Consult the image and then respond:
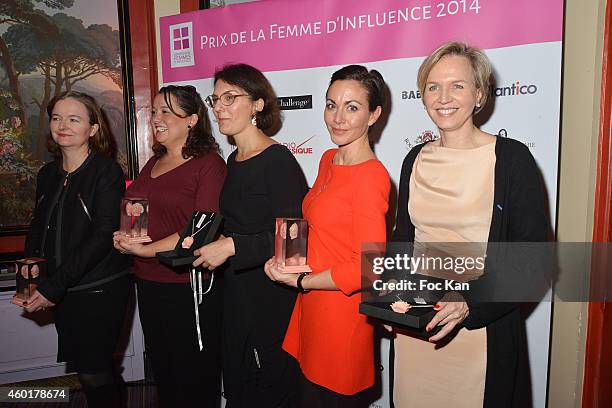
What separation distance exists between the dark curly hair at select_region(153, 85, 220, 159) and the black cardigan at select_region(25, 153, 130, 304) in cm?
46

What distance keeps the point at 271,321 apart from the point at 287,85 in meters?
1.56

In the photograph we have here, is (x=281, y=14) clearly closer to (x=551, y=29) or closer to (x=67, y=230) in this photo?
(x=551, y=29)

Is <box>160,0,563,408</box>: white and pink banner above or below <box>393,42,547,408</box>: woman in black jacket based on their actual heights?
above

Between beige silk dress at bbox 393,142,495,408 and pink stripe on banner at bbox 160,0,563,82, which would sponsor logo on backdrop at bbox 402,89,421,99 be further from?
beige silk dress at bbox 393,142,495,408

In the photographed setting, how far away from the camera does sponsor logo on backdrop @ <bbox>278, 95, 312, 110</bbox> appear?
2.91m

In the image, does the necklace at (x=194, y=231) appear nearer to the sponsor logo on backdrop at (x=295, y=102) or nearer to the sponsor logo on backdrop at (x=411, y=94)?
the sponsor logo on backdrop at (x=295, y=102)

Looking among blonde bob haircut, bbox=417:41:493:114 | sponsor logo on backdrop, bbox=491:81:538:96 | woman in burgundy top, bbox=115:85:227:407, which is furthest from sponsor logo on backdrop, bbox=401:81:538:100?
woman in burgundy top, bbox=115:85:227:407

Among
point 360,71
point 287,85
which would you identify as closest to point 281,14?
point 287,85

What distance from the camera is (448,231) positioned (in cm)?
162

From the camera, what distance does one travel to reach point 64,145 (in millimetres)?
2434

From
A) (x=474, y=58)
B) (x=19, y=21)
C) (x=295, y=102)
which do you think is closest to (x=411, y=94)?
(x=295, y=102)

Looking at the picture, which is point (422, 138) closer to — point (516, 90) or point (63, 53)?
point (516, 90)

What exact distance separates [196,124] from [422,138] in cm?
123

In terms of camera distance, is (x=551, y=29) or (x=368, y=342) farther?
(x=551, y=29)
